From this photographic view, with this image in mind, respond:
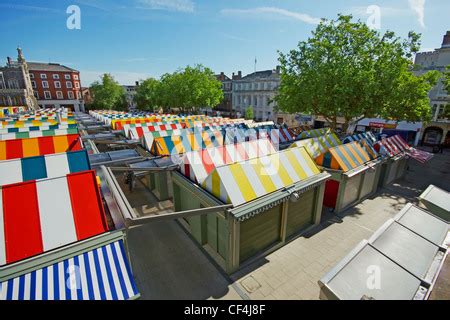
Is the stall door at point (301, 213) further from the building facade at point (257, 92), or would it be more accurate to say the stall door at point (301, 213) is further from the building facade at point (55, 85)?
the building facade at point (55, 85)

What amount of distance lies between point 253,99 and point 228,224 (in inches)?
1833

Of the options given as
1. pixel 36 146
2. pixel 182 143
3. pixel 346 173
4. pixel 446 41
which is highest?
pixel 446 41

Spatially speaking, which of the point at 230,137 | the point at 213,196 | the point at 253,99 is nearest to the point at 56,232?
the point at 213,196

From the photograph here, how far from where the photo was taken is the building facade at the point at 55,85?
58.0 m

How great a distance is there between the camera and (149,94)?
54.0m

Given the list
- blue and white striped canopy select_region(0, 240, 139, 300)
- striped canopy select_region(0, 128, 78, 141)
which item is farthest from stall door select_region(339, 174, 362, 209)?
striped canopy select_region(0, 128, 78, 141)

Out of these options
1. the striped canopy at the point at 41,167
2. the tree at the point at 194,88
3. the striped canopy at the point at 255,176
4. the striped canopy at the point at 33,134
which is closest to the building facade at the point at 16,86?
the tree at the point at 194,88

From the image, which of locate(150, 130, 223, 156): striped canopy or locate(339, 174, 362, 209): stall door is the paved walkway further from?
locate(150, 130, 223, 156): striped canopy

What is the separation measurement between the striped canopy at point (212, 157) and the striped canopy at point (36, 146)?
5.82 metres

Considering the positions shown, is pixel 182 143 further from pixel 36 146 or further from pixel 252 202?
pixel 252 202

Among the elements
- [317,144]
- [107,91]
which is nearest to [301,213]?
[317,144]

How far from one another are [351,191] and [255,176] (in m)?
6.79

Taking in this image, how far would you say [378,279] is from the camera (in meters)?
3.98
